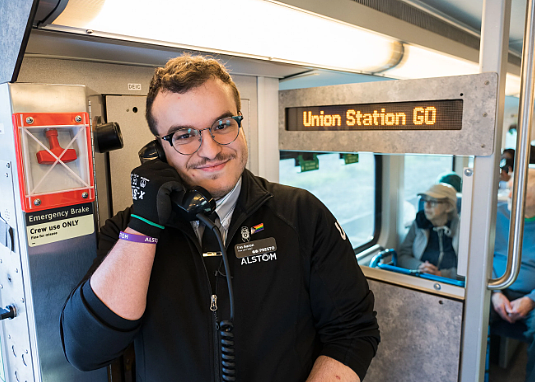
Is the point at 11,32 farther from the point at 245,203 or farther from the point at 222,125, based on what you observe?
the point at 245,203

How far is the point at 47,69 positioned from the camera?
1.54m

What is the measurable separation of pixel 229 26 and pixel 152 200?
73cm

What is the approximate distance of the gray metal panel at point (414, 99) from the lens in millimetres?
1667

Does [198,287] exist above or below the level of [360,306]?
above

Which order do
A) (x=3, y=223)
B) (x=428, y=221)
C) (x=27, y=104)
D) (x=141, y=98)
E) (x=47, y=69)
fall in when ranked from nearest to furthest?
(x=27, y=104), (x=3, y=223), (x=47, y=69), (x=141, y=98), (x=428, y=221)

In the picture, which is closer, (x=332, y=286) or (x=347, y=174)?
(x=332, y=286)

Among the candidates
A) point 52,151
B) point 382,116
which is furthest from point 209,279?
point 382,116

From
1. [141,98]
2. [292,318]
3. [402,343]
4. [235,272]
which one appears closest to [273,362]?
[292,318]

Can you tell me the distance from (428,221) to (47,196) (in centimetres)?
418

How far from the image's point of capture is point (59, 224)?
1188 millimetres

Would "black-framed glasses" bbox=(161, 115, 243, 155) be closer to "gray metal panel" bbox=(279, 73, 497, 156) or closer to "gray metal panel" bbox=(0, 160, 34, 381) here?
"gray metal panel" bbox=(0, 160, 34, 381)

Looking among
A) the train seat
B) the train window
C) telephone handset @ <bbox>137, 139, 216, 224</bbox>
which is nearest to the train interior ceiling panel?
telephone handset @ <bbox>137, 139, 216, 224</bbox>

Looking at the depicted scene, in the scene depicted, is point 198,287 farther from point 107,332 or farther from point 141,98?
point 141,98

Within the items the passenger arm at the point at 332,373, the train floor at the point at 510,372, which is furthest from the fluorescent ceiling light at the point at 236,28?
the train floor at the point at 510,372
